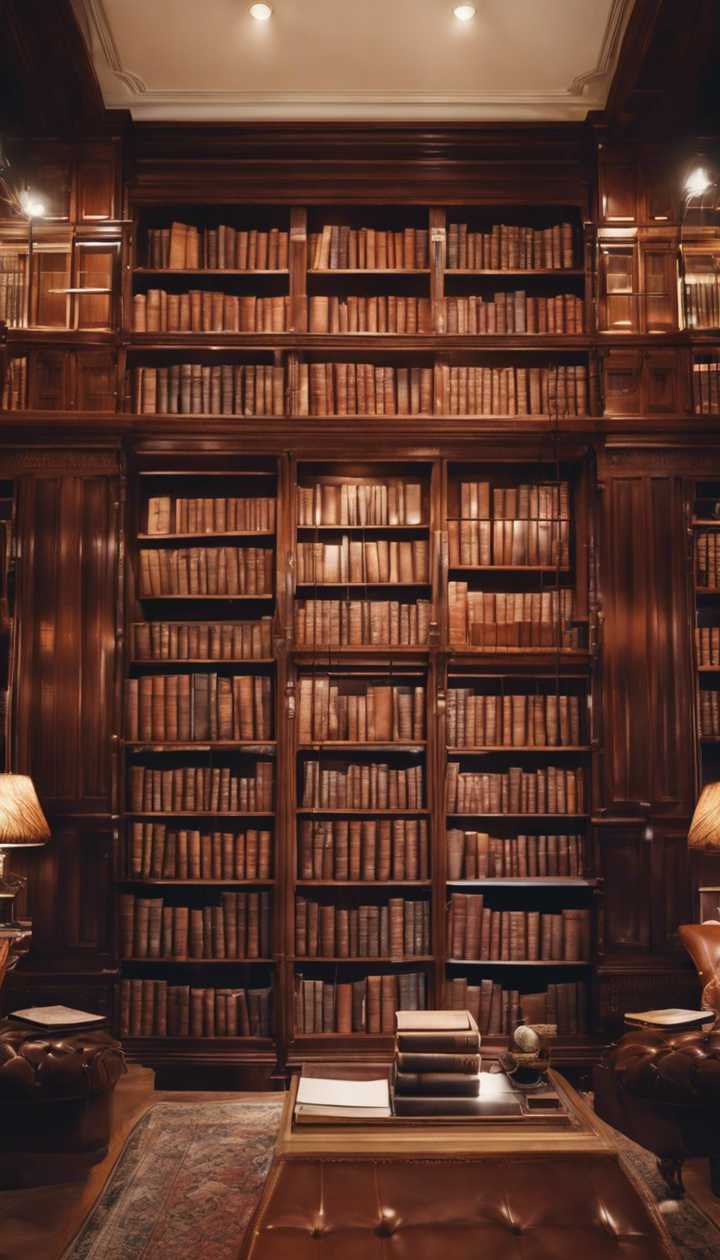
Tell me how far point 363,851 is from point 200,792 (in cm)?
78

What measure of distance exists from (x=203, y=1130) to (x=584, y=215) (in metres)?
4.29

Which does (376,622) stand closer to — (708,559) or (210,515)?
(210,515)

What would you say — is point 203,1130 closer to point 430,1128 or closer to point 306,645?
point 430,1128

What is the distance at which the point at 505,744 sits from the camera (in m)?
4.68

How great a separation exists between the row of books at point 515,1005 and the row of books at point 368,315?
299 cm

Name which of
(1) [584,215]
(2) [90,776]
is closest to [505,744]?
(2) [90,776]

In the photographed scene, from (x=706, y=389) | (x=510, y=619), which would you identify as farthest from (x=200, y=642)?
(x=706, y=389)

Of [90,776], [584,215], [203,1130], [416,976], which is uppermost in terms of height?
[584,215]

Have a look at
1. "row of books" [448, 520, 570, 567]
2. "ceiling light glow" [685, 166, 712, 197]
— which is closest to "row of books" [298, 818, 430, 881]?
"row of books" [448, 520, 570, 567]

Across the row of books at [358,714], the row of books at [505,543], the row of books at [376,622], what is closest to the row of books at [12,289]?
the row of books at [376,622]

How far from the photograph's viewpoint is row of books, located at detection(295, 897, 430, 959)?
4547 mm

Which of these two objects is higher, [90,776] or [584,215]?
[584,215]

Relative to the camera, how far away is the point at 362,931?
4.55 m

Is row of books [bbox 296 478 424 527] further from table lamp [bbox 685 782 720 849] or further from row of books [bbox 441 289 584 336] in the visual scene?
table lamp [bbox 685 782 720 849]
